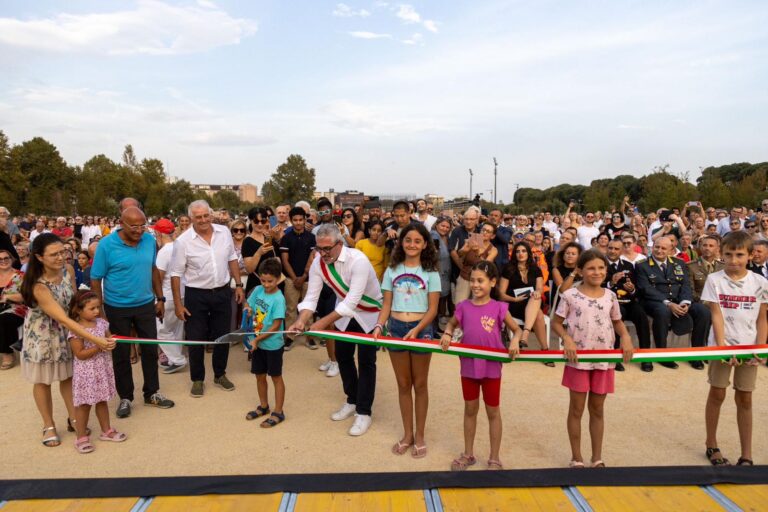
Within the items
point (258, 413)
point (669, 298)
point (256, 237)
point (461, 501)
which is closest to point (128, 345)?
point (258, 413)

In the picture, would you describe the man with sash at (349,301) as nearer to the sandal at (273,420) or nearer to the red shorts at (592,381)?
the sandal at (273,420)

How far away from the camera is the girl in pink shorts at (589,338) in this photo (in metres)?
3.64

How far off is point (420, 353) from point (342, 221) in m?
4.66

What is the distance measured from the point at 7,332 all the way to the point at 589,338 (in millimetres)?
7284

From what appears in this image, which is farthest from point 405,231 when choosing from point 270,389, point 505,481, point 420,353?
point 270,389

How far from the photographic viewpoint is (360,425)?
4.53 metres

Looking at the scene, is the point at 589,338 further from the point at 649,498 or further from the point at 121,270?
the point at 121,270

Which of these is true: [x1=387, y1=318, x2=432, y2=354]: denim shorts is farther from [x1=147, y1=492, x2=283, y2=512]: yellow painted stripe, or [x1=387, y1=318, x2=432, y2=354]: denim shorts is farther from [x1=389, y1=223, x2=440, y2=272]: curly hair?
[x1=147, y1=492, x2=283, y2=512]: yellow painted stripe

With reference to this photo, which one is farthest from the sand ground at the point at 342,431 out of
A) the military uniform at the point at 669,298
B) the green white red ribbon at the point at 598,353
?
the green white red ribbon at the point at 598,353

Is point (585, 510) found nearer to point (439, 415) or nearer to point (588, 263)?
point (588, 263)

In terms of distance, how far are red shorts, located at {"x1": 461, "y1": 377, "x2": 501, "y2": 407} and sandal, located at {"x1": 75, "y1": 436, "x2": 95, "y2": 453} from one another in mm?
3267

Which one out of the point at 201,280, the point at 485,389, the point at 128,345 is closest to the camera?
the point at 485,389

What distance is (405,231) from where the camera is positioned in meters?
4.04

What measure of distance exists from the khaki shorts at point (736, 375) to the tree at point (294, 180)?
222 ft
